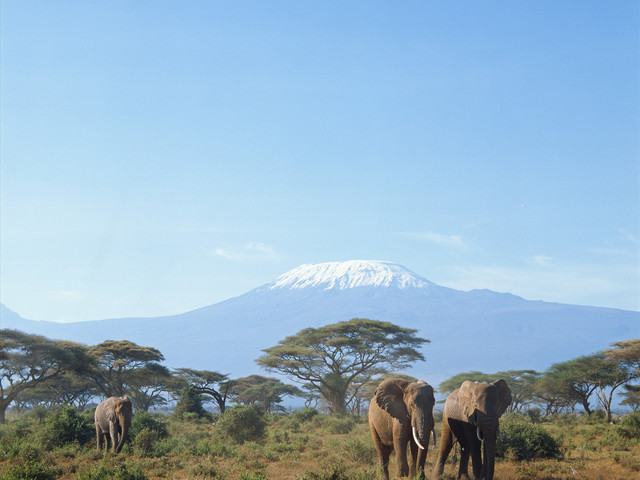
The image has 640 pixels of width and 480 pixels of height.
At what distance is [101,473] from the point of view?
12.1m

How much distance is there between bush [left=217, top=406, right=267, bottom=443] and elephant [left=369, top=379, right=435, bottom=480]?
12.0 m

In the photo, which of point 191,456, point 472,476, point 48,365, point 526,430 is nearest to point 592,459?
point 526,430

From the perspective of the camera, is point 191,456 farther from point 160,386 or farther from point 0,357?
point 160,386

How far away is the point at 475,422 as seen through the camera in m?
11.7

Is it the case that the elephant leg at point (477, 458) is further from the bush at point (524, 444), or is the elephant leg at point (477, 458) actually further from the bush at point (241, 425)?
the bush at point (241, 425)

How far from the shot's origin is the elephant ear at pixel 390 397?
11.8 meters

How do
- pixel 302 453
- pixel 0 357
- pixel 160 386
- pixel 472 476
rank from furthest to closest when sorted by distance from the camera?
pixel 160 386, pixel 0 357, pixel 302 453, pixel 472 476

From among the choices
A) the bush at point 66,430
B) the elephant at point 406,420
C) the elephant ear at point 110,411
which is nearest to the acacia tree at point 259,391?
the bush at point 66,430

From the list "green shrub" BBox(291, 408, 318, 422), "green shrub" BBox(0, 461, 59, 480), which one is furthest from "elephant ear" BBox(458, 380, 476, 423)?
"green shrub" BBox(291, 408, 318, 422)

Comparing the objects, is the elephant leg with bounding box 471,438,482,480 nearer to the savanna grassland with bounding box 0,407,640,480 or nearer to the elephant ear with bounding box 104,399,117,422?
the savanna grassland with bounding box 0,407,640,480

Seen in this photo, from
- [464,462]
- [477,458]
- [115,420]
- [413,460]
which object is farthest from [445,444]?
[115,420]

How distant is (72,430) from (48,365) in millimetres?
17376

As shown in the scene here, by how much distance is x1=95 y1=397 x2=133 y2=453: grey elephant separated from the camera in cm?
1772

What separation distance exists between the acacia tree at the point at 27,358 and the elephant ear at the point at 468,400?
30.0 meters
